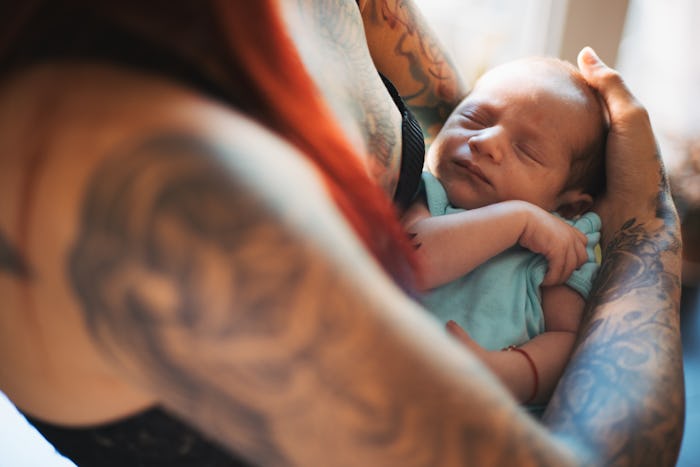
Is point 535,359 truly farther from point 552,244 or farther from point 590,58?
point 590,58

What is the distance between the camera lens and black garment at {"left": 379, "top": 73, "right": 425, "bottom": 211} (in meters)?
1.01

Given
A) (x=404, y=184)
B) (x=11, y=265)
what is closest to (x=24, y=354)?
(x=11, y=265)

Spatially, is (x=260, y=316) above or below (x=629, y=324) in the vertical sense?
above

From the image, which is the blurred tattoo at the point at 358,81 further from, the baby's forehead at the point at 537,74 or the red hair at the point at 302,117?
the baby's forehead at the point at 537,74

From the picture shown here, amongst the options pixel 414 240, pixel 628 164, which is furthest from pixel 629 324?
pixel 628 164

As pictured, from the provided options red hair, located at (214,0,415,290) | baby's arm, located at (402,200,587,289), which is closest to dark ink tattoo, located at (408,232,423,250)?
baby's arm, located at (402,200,587,289)

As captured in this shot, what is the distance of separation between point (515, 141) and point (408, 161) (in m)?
0.30

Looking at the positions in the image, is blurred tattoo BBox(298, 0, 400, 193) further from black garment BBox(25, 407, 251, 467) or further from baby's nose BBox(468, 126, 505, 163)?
black garment BBox(25, 407, 251, 467)

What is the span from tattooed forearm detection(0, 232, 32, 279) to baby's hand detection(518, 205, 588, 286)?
2.64 feet

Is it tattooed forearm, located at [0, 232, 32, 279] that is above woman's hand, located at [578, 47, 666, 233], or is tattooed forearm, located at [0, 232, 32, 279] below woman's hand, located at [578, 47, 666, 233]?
above

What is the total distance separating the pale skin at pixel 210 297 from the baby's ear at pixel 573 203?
82 centimetres

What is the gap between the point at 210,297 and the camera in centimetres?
41

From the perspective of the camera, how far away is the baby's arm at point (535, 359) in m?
0.92

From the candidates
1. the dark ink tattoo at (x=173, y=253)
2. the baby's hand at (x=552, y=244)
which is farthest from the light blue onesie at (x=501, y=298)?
the dark ink tattoo at (x=173, y=253)
